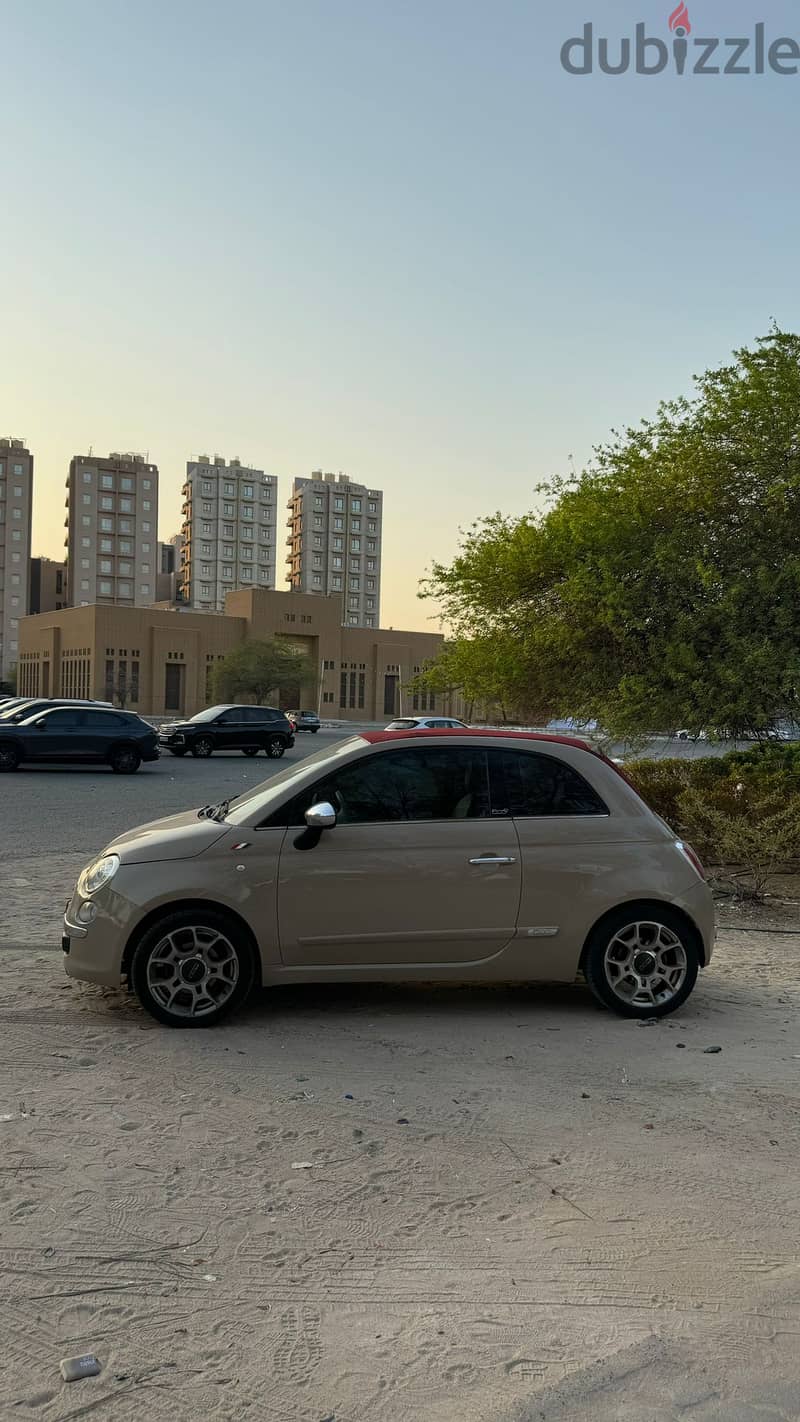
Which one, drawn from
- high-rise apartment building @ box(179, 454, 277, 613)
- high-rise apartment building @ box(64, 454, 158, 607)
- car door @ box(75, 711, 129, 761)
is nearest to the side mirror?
car door @ box(75, 711, 129, 761)

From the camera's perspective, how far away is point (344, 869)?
6.16 meters

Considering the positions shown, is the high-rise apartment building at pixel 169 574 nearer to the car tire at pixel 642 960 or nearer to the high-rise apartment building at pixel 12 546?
the high-rise apartment building at pixel 12 546

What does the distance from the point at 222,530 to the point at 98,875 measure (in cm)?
17336

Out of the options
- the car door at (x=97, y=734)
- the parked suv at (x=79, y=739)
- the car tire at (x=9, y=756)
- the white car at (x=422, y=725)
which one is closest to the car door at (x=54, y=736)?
the parked suv at (x=79, y=739)

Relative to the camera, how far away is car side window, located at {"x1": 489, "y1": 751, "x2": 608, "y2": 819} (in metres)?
6.48

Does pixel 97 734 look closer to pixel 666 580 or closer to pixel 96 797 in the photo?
pixel 96 797

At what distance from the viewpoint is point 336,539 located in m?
187

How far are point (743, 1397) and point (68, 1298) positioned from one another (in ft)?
6.20

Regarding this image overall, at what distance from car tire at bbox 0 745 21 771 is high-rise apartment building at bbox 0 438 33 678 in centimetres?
13162

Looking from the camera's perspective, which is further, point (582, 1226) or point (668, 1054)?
→ point (668, 1054)

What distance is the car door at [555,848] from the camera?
631 centimetres

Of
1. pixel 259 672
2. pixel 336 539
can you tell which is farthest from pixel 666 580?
pixel 336 539

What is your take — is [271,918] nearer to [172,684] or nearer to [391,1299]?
[391,1299]

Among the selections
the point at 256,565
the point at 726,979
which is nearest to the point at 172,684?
the point at 256,565
